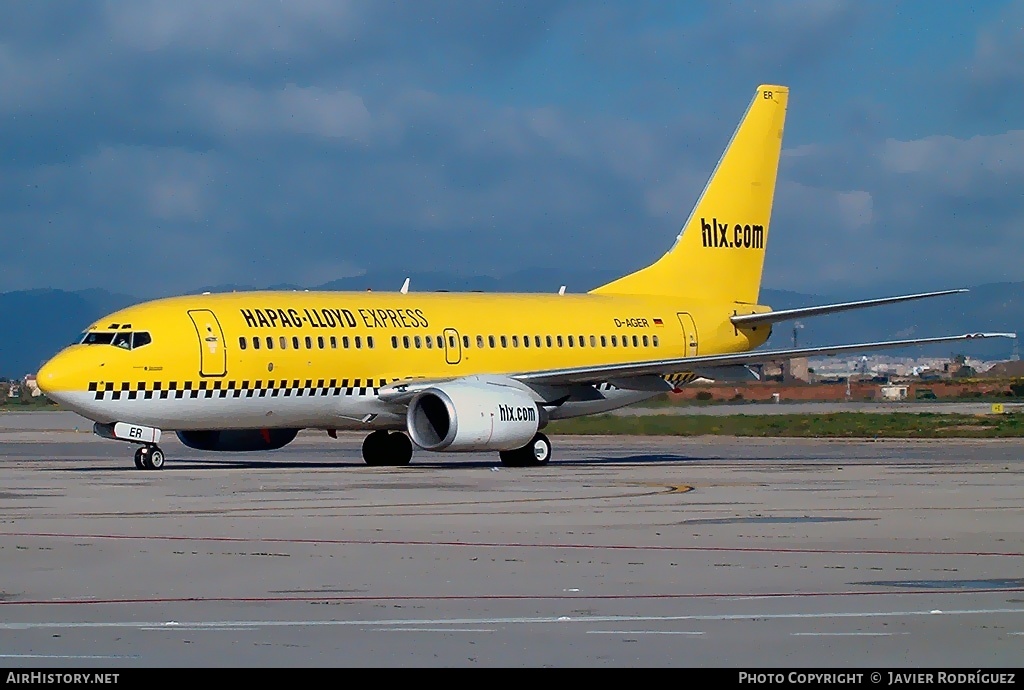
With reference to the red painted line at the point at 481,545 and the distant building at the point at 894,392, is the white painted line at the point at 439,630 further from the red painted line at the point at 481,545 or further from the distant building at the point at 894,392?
the distant building at the point at 894,392

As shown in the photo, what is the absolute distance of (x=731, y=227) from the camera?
142ft

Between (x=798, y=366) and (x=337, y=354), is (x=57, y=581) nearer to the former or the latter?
(x=337, y=354)

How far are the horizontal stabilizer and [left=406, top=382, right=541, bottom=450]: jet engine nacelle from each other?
7896mm

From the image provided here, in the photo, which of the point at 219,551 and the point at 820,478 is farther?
the point at 820,478

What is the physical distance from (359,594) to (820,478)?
639 inches

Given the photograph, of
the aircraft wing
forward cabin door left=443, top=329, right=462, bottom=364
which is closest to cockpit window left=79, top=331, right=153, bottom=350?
forward cabin door left=443, top=329, right=462, bottom=364

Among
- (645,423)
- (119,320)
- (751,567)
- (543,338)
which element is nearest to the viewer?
(751,567)

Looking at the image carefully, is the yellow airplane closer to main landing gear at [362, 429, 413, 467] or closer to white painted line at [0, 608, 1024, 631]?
main landing gear at [362, 429, 413, 467]

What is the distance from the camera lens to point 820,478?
92.7 ft

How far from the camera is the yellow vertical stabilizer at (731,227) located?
139 feet

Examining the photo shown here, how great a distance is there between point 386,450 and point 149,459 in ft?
20.6

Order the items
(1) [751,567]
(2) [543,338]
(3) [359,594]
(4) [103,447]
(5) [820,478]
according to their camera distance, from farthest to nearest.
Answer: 1. (4) [103,447]
2. (2) [543,338]
3. (5) [820,478]
4. (1) [751,567]
5. (3) [359,594]

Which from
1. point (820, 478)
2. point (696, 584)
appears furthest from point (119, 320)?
point (696, 584)

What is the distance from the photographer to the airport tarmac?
34.9ft
